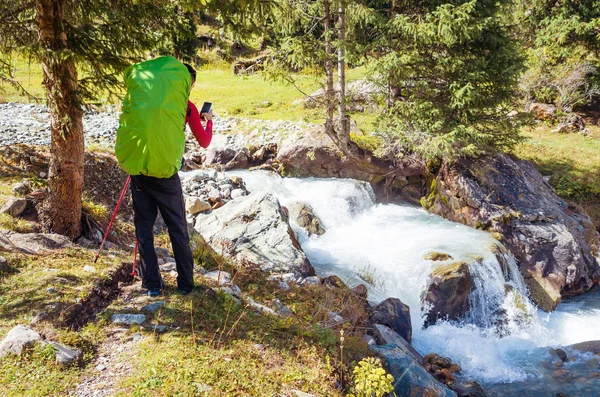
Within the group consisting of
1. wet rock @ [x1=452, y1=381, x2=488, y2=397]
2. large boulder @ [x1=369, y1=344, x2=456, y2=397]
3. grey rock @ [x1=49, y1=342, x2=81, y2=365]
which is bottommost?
wet rock @ [x1=452, y1=381, x2=488, y2=397]

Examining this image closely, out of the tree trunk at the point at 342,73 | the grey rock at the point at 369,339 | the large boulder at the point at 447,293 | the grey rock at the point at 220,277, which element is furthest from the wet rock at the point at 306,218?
the grey rock at the point at 369,339

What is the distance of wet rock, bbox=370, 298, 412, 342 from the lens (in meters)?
7.06

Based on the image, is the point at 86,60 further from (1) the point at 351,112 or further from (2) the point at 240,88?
(2) the point at 240,88

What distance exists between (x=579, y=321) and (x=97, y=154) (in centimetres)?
1193

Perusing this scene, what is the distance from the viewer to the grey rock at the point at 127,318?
149 inches

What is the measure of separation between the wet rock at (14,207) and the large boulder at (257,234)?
2.89 meters

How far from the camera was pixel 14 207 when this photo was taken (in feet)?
18.5

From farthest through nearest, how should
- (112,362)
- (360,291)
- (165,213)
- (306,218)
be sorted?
(306,218) < (360,291) < (165,213) < (112,362)

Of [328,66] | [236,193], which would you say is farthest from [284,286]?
[328,66]

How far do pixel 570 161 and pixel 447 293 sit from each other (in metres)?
12.9

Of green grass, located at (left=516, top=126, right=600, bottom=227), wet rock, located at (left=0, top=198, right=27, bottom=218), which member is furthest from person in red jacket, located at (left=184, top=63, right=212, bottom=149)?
green grass, located at (left=516, top=126, right=600, bottom=227)

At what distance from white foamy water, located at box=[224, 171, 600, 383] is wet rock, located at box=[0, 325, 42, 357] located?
6350 mm

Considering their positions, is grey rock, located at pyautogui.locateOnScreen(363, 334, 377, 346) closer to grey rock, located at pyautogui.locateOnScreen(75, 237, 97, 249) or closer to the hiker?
the hiker

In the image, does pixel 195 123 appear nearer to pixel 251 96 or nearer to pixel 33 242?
pixel 33 242
